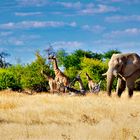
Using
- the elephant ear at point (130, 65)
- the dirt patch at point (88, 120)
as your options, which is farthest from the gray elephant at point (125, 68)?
the dirt patch at point (88, 120)

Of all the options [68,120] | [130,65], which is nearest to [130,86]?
[130,65]

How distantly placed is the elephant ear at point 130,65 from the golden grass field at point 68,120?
529 cm

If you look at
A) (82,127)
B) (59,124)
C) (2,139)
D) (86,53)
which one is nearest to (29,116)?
(59,124)

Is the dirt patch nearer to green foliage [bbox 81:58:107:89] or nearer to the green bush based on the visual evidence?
the green bush

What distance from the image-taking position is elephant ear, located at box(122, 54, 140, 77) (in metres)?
25.4

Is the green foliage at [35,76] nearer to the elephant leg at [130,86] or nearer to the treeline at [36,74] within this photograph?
the treeline at [36,74]

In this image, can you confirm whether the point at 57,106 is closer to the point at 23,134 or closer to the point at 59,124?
the point at 59,124

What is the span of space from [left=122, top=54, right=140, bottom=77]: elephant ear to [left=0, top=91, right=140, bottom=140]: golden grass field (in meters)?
5.29

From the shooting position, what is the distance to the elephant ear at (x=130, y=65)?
999 inches

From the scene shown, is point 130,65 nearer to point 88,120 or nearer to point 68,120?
point 68,120

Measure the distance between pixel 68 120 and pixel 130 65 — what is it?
416 inches

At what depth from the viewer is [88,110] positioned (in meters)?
17.1

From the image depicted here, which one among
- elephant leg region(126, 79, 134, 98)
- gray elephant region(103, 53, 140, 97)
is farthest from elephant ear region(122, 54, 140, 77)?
elephant leg region(126, 79, 134, 98)

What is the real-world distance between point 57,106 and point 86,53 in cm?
3905
